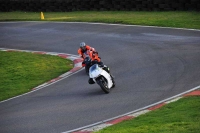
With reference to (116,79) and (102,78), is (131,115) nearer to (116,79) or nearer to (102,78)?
(102,78)

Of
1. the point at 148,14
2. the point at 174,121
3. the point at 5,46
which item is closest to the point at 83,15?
the point at 148,14

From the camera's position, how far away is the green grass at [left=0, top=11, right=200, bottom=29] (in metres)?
25.8

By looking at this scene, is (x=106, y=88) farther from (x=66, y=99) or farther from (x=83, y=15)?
(x=83, y=15)

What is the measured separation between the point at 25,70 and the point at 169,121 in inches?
421

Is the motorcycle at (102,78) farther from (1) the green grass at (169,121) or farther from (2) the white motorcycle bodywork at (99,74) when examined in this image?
(1) the green grass at (169,121)

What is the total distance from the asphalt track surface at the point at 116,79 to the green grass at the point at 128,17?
1159 millimetres

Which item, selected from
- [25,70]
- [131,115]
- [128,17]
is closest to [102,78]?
[131,115]

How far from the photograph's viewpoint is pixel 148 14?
29.5 m

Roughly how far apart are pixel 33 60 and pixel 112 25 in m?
6.92

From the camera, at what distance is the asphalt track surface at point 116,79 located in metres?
13.0

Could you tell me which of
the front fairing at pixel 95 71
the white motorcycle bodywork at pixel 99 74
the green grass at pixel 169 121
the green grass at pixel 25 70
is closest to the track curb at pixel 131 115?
the green grass at pixel 169 121

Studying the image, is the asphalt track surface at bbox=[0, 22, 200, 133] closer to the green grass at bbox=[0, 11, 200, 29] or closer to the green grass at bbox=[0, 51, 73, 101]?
the green grass at bbox=[0, 51, 73, 101]

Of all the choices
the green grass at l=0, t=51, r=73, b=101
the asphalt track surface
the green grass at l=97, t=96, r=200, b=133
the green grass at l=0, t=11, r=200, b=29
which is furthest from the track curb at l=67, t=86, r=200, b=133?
the green grass at l=0, t=11, r=200, b=29

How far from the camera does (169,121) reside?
10.2 metres
